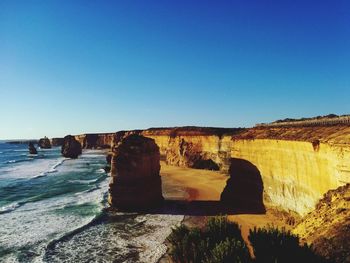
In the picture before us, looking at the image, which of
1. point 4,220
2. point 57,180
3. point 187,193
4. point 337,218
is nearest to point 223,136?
point 187,193

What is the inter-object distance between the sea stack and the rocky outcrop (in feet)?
56.0

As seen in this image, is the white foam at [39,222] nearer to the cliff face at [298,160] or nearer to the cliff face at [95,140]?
the cliff face at [298,160]

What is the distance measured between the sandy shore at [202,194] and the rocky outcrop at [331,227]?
62.1 inches

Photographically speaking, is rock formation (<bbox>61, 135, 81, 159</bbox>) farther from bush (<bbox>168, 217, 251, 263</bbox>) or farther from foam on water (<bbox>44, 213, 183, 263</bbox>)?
bush (<bbox>168, 217, 251, 263</bbox>)

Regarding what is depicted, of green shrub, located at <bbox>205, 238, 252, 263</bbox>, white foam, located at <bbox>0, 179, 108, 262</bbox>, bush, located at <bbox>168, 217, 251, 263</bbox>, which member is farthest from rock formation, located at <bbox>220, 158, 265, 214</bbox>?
green shrub, located at <bbox>205, 238, 252, 263</bbox>

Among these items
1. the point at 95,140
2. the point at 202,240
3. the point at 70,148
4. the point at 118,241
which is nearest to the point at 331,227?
the point at 202,240

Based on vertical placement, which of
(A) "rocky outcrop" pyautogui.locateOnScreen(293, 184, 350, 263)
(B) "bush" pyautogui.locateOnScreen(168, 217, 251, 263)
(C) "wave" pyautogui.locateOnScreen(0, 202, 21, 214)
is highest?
(A) "rocky outcrop" pyautogui.locateOnScreen(293, 184, 350, 263)

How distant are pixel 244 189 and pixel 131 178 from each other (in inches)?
381

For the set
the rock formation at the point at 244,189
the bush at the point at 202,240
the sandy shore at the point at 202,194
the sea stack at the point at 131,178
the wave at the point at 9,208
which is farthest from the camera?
the wave at the point at 9,208

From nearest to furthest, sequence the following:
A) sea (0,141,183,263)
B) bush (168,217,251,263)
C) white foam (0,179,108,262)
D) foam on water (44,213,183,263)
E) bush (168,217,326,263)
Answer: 1. bush (168,217,326,263)
2. bush (168,217,251,263)
3. foam on water (44,213,183,263)
4. sea (0,141,183,263)
5. white foam (0,179,108,262)

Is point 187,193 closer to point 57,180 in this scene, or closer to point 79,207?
point 79,207

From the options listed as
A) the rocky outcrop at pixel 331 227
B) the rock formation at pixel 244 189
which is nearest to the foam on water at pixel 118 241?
the rock formation at pixel 244 189

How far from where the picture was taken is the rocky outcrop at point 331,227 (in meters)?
10.4

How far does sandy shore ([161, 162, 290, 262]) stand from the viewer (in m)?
24.4
